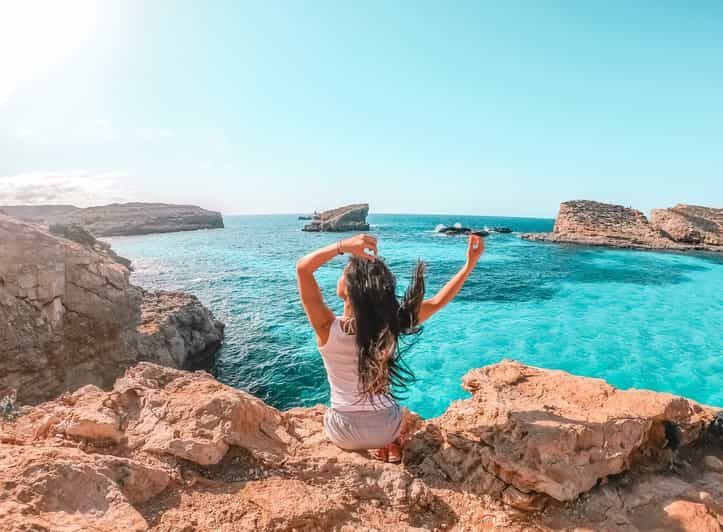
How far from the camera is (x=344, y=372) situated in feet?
9.38

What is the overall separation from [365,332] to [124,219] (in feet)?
315

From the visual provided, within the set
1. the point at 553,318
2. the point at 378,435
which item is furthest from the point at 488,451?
the point at 553,318

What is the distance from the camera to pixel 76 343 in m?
9.82

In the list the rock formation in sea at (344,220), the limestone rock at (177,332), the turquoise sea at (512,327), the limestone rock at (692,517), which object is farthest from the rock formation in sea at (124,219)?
the limestone rock at (692,517)

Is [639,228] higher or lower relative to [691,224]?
A: lower

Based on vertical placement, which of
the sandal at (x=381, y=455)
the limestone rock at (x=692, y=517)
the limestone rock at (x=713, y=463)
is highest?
the sandal at (x=381, y=455)

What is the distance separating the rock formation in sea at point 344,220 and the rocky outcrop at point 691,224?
164 ft

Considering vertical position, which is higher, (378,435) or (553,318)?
(378,435)

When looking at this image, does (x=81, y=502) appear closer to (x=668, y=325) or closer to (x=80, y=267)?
(x=80, y=267)

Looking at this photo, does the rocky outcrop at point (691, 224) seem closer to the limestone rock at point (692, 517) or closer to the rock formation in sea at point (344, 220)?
the rock formation in sea at point (344, 220)

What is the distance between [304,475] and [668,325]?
19670mm

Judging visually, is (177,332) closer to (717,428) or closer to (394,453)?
(394,453)

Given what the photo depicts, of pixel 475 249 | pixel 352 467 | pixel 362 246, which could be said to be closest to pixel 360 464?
pixel 352 467

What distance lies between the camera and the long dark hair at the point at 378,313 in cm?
244
